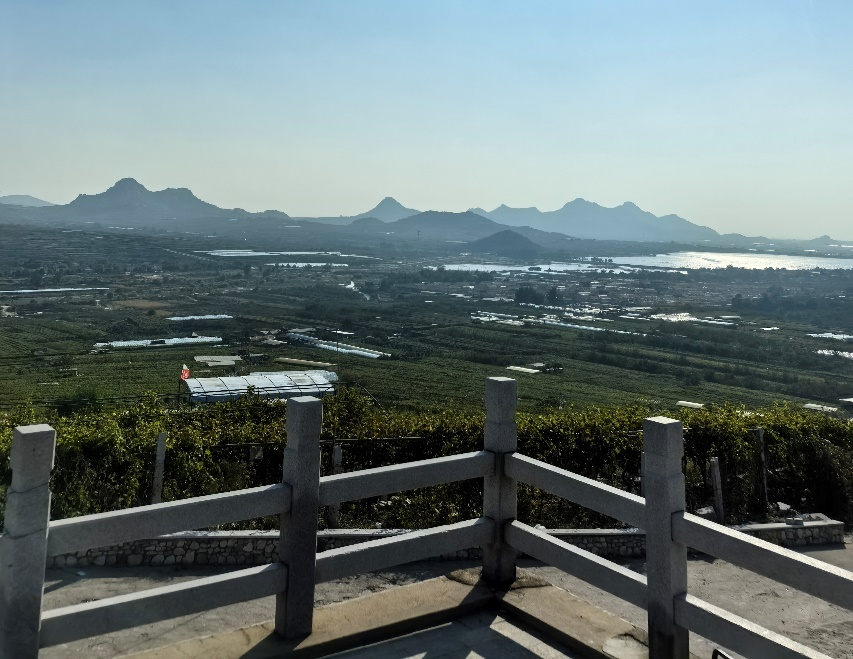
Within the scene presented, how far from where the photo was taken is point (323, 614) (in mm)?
3654

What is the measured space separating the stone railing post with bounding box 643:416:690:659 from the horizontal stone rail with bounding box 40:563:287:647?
1.60 metres

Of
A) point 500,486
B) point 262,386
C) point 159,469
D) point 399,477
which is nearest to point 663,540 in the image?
point 500,486

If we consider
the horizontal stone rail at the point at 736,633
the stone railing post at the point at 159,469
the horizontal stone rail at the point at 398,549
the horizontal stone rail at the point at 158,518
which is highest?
the horizontal stone rail at the point at 158,518

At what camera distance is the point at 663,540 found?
3.16m

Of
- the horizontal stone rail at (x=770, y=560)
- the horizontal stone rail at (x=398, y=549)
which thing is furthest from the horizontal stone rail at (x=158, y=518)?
the horizontal stone rail at (x=770, y=560)

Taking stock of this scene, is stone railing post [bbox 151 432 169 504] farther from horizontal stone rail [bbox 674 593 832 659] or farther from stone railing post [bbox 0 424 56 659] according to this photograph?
horizontal stone rail [bbox 674 593 832 659]

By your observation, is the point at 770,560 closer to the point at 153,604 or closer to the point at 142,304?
the point at 153,604

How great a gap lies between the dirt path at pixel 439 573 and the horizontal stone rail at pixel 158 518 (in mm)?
1474

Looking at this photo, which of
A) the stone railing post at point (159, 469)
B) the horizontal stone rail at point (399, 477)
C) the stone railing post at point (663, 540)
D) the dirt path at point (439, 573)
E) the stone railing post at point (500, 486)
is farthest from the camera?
the stone railing post at point (159, 469)

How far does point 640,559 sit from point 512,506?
3.67 m

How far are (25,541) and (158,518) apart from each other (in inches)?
18.4

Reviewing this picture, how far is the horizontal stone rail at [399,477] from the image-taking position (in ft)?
11.4

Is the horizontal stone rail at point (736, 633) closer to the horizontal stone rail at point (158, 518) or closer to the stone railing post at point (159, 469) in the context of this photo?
the horizontal stone rail at point (158, 518)

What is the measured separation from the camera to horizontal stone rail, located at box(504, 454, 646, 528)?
3.32m
